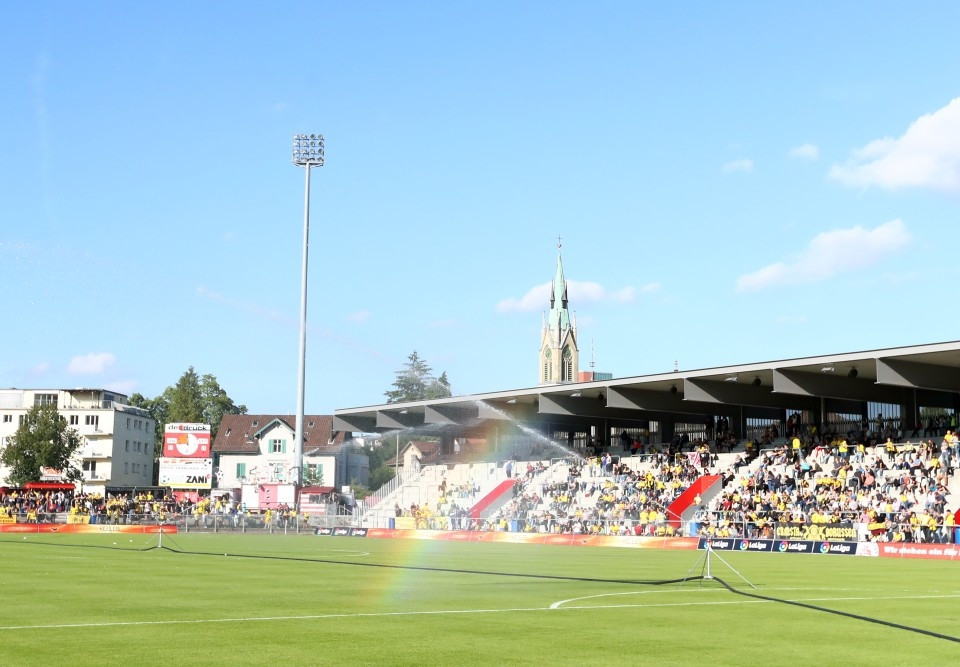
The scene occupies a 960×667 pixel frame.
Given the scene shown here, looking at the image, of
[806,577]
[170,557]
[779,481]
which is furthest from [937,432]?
[170,557]

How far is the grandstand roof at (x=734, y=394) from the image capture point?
56625 mm

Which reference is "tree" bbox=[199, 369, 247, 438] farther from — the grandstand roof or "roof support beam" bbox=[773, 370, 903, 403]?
"roof support beam" bbox=[773, 370, 903, 403]

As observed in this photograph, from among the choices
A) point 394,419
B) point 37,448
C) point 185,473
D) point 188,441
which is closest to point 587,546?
point 394,419

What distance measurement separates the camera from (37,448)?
408ft

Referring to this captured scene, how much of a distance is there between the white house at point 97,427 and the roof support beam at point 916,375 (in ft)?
358

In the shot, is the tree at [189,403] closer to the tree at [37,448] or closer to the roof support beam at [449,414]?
the tree at [37,448]

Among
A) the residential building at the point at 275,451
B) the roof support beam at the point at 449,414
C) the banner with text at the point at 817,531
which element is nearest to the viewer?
the banner with text at the point at 817,531

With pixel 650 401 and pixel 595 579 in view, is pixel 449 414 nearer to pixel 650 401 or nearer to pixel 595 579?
pixel 650 401

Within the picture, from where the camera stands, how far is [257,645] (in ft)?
47.1

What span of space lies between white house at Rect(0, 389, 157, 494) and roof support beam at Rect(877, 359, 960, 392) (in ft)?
358

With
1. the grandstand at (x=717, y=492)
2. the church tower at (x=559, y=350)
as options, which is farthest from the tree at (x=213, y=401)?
the grandstand at (x=717, y=492)

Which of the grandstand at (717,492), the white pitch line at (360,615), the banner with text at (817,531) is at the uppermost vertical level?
the grandstand at (717,492)

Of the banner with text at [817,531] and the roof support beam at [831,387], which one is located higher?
the roof support beam at [831,387]

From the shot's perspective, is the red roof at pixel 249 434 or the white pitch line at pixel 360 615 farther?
the red roof at pixel 249 434
